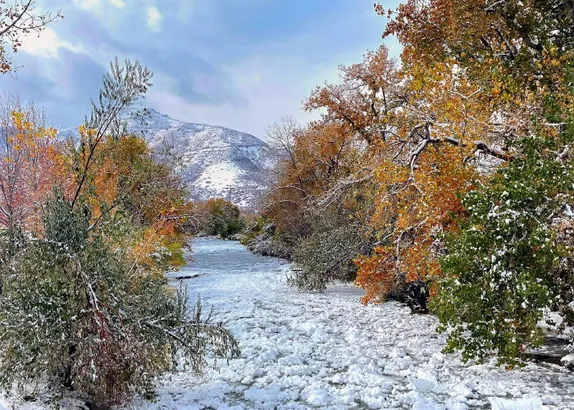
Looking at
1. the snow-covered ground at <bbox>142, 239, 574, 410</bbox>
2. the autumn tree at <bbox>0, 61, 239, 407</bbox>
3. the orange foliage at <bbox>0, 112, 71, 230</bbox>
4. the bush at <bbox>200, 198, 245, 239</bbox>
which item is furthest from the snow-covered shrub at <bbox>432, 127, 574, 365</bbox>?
the bush at <bbox>200, 198, 245, 239</bbox>

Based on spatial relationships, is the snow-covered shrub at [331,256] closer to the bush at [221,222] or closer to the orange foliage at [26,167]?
the orange foliage at [26,167]

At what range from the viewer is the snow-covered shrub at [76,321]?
15.1 ft

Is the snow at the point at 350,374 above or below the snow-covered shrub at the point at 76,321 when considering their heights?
below

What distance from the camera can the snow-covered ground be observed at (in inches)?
224

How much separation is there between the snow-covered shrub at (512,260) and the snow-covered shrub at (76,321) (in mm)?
3793

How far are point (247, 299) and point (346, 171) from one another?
14.9 metres

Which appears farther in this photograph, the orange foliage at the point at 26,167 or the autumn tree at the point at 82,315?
the orange foliage at the point at 26,167

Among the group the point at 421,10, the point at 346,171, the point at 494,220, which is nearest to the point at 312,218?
the point at 346,171

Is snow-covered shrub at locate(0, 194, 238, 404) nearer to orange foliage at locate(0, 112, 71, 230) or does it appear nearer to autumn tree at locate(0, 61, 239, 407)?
autumn tree at locate(0, 61, 239, 407)

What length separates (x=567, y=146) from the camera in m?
6.19

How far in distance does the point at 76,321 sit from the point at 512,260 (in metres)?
5.63

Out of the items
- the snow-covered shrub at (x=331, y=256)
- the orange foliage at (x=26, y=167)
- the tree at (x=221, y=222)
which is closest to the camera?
the orange foliage at (x=26, y=167)

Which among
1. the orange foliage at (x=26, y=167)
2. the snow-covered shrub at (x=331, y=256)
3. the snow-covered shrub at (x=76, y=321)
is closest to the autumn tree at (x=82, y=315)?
the snow-covered shrub at (x=76, y=321)

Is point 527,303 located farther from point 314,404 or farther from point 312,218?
point 312,218
